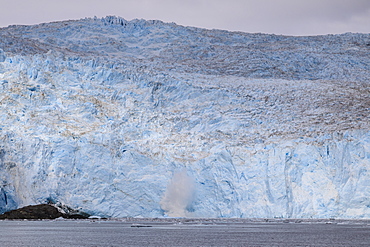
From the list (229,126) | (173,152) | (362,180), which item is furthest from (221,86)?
(362,180)

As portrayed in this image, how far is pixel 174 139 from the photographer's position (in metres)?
35.4

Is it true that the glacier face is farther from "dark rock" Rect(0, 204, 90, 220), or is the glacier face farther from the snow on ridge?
the snow on ridge

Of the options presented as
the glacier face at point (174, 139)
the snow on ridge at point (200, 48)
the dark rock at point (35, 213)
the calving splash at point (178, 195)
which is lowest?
the dark rock at point (35, 213)

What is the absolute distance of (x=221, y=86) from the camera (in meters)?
41.7

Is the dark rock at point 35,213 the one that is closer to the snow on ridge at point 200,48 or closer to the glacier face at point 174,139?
the glacier face at point 174,139

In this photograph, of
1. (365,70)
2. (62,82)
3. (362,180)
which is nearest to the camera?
(362,180)

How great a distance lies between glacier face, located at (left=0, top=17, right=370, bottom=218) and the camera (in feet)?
103

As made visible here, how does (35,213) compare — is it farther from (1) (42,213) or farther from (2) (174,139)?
(2) (174,139)

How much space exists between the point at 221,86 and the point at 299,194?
13.5 metres

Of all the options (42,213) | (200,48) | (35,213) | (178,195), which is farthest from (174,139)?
(200,48)

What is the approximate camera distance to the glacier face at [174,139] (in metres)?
31.5

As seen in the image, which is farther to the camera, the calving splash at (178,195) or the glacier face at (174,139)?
the calving splash at (178,195)

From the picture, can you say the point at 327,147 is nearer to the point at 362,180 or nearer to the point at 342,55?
the point at 362,180

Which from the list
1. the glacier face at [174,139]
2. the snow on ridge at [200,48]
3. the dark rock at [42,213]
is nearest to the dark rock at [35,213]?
the dark rock at [42,213]
